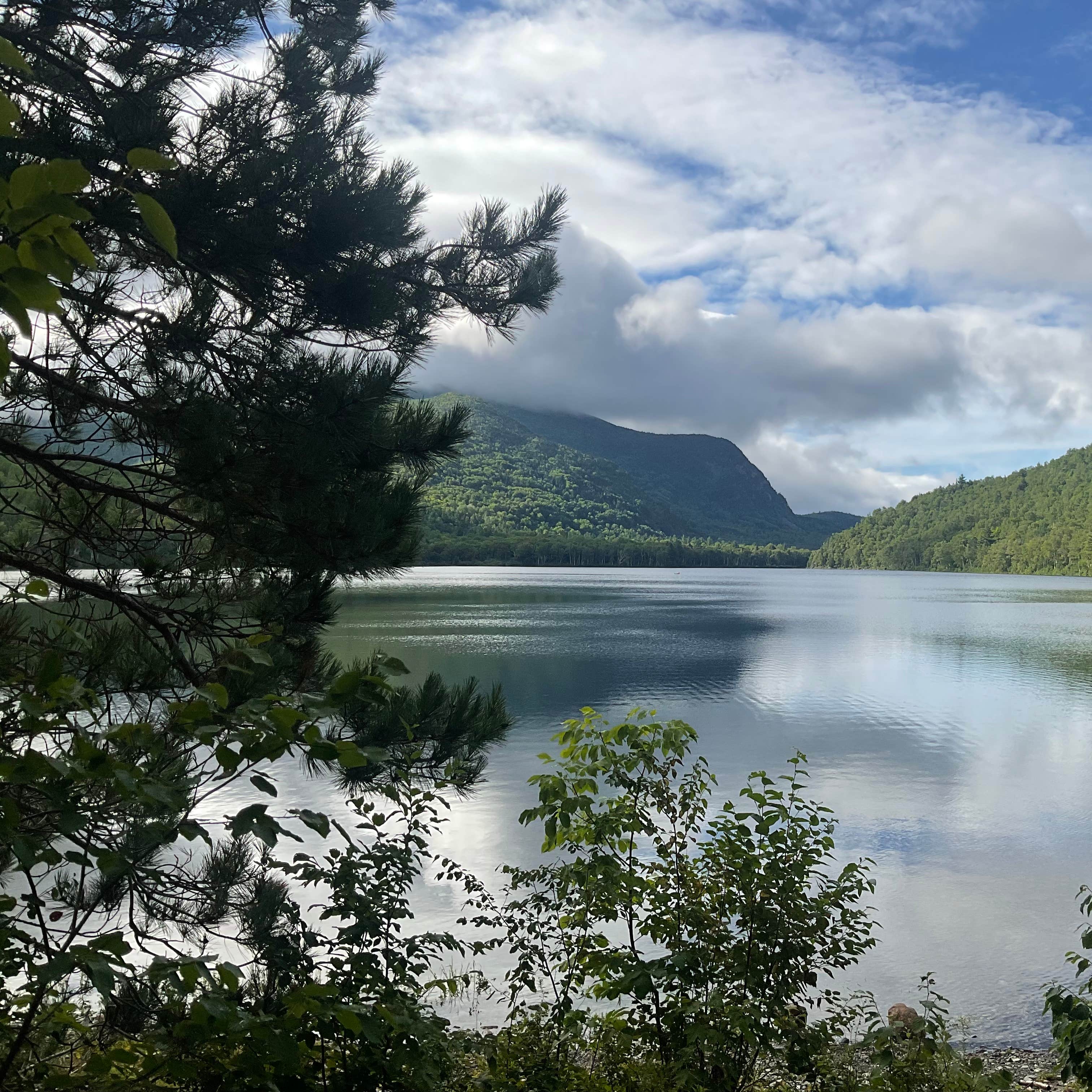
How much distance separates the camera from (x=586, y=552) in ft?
474

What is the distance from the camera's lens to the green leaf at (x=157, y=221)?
3.52 ft

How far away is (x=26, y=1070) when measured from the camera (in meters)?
2.61

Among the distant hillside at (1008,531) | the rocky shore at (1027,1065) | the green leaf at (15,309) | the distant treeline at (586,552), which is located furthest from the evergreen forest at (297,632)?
the distant hillside at (1008,531)

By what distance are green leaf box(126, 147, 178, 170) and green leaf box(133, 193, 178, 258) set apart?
0.13ft

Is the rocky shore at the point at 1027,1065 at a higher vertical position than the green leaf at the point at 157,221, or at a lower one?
lower

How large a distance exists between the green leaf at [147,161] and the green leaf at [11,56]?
5.8 inches

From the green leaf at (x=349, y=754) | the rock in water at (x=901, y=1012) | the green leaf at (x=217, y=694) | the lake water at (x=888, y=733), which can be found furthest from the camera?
the lake water at (x=888, y=733)

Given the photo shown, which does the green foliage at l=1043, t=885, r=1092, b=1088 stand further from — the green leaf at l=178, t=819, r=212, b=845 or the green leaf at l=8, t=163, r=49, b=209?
the green leaf at l=8, t=163, r=49, b=209

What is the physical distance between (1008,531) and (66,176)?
18863 centimetres

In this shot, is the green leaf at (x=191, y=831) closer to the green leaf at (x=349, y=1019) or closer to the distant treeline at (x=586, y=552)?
the green leaf at (x=349, y=1019)

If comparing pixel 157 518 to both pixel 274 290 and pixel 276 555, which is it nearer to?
pixel 276 555

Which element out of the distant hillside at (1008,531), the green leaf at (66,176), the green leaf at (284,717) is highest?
the distant hillside at (1008,531)

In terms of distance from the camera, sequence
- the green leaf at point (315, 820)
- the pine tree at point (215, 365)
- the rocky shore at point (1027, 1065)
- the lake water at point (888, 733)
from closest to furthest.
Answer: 1. the green leaf at point (315, 820)
2. the pine tree at point (215, 365)
3. the rocky shore at point (1027, 1065)
4. the lake water at point (888, 733)

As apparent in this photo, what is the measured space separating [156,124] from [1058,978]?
965 centimetres
